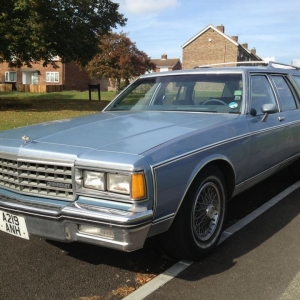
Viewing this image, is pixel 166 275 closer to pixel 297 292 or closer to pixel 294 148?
pixel 297 292

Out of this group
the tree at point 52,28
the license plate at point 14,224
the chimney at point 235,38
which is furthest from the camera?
the chimney at point 235,38

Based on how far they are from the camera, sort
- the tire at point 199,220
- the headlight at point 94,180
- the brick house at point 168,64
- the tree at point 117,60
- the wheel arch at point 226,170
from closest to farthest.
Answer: the headlight at point 94,180, the tire at point 199,220, the wheel arch at point 226,170, the tree at point 117,60, the brick house at point 168,64

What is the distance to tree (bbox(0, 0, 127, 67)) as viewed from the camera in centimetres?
1625

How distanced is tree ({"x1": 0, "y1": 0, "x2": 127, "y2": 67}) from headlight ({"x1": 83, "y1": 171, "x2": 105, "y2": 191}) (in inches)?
573

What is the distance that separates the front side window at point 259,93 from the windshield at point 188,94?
169mm

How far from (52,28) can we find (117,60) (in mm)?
25054

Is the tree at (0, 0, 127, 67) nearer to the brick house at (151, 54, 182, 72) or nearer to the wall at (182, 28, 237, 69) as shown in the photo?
the wall at (182, 28, 237, 69)

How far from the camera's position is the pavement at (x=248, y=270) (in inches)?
112

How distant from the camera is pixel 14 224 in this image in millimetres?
2982

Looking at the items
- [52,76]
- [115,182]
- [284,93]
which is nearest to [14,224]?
[115,182]

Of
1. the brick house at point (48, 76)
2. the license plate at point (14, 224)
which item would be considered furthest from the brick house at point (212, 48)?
the license plate at point (14, 224)

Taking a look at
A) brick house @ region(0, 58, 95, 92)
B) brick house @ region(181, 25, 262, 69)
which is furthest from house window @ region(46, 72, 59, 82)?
brick house @ region(181, 25, 262, 69)

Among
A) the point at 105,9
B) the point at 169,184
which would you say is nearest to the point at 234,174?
the point at 169,184

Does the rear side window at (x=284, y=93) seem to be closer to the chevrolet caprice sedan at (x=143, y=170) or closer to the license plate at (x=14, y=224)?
the chevrolet caprice sedan at (x=143, y=170)
